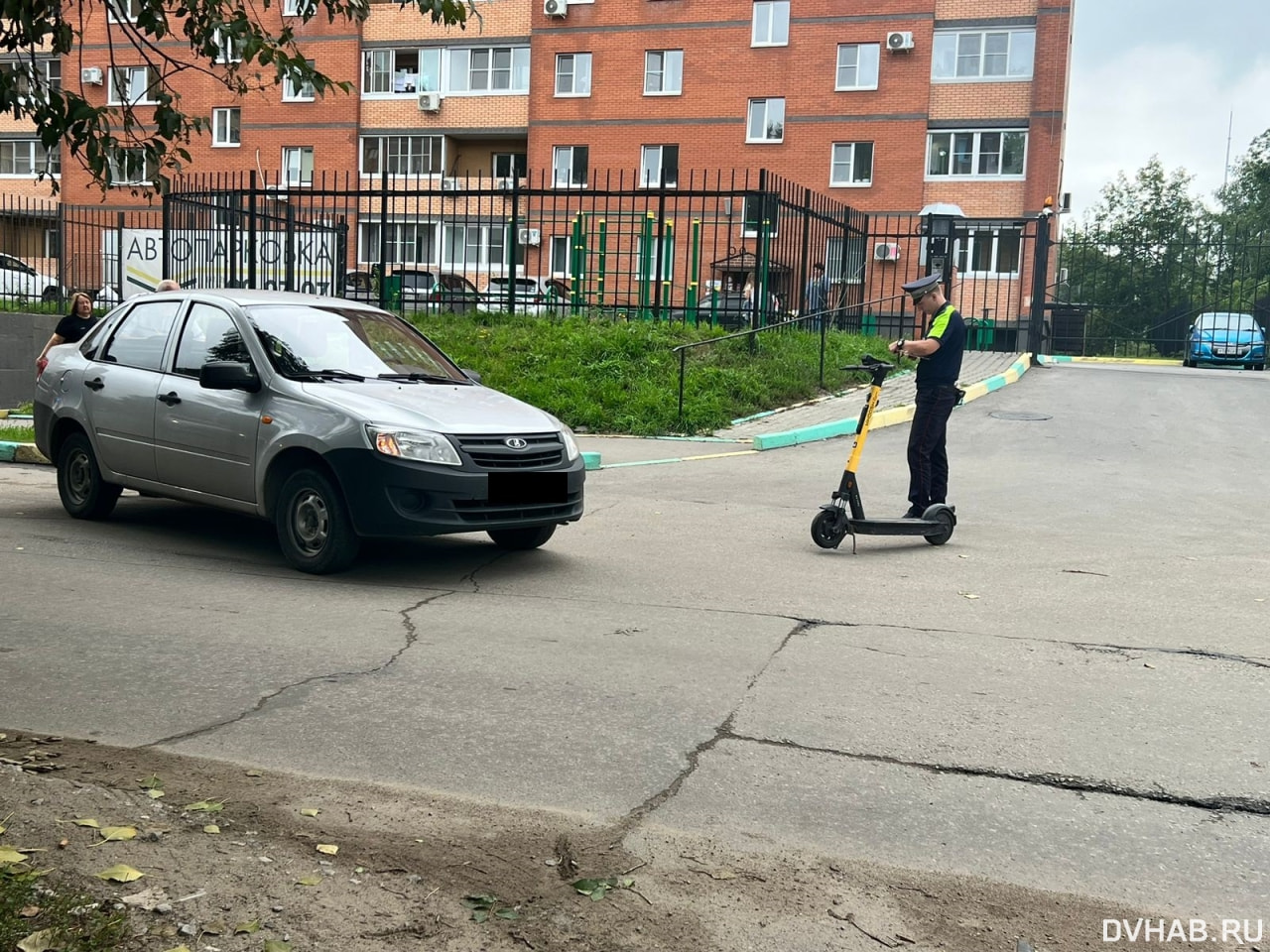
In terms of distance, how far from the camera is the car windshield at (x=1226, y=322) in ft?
96.4

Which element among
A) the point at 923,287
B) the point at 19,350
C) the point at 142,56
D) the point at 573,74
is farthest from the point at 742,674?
the point at 573,74

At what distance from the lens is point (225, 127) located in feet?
164

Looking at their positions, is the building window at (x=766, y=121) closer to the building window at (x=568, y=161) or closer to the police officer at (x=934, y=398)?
the building window at (x=568, y=161)

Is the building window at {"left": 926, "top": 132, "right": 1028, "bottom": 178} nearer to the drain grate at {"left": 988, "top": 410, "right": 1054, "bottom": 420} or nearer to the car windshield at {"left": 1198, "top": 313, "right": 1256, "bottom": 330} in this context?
the car windshield at {"left": 1198, "top": 313, "right": 1256, "bottom": 330}

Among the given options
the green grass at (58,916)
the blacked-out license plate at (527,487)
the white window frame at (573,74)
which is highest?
the white window frame at (573,74)

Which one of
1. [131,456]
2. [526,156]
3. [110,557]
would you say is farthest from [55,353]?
[526,156]

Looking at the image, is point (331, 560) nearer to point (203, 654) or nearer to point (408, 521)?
point (408, 521)

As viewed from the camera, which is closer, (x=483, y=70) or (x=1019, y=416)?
Result: (x=1019, y=416)

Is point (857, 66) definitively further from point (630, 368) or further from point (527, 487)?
point (527, 487)

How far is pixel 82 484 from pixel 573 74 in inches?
1541

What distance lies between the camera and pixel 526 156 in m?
46.9

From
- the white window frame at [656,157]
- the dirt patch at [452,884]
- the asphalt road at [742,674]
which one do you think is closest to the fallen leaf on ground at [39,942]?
the dirt patch at [452,884]

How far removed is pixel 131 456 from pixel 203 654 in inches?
137

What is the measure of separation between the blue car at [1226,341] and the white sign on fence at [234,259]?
20048 mm
